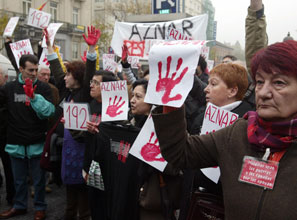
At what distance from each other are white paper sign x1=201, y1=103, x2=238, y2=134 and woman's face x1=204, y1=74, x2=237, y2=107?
0.17 metres

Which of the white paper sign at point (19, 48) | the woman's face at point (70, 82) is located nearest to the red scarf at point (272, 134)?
the woman's face at point (70, 82)

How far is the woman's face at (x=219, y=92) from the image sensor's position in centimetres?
238

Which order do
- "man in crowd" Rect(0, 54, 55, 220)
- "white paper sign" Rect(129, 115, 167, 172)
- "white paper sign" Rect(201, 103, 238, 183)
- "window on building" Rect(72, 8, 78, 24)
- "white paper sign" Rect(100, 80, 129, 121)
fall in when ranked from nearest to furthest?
"white paper sign" Rect(201, 103, 238, 183) < "white paper sign" Rect(129, 115, 167, 172) < "white paper sign" Rect(100, 80, 129, 121) < "man in crowd" Rect(0, 54, 55, 220) < "window on building" Rect(72, 8, 78, 24)

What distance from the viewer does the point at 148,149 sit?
2301 millimetres

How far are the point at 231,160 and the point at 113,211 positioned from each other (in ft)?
5.52

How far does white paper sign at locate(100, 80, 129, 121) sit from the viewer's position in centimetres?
288

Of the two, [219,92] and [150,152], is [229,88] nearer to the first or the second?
[219,92]

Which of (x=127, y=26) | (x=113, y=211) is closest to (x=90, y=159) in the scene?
(x=113, y=211)

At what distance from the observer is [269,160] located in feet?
4.17

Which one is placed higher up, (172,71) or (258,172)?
A: (172,71)

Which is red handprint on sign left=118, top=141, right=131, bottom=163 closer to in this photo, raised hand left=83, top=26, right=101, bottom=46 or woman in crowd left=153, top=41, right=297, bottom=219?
woman in crowd left=153, top=41, right=297, bottom=219

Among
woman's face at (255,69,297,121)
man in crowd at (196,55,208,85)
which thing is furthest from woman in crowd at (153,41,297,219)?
man in crowd at (196,55,208,85)

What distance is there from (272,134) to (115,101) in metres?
1.88

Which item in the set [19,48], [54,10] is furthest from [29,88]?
[54,10]
